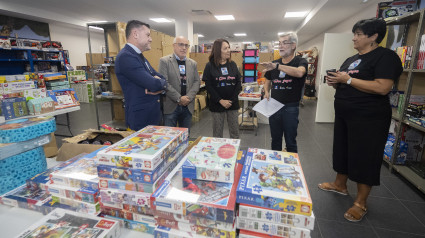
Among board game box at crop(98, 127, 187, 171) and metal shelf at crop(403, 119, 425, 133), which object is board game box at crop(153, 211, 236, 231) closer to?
board game box at crop(98, 127, 187, 171)

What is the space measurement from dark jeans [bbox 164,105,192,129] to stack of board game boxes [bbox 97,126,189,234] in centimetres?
172

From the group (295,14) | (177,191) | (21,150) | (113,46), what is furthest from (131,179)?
(295,14)

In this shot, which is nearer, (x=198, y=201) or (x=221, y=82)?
(x=198, y=201)

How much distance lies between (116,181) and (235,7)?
22.7 feet

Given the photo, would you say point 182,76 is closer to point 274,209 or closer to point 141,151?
point 141,151

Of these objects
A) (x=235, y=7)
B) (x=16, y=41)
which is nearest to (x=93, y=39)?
(x=16, y=41)

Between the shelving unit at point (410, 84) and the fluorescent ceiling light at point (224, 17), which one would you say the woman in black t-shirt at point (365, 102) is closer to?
the shelving unit at point (410, 84)

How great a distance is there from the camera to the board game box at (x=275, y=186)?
2.29ft

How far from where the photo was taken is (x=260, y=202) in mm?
719

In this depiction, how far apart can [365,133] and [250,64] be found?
4.64 metres

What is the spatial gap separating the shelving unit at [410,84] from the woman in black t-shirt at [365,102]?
1.03 metres

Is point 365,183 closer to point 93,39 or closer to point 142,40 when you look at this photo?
point 142,40

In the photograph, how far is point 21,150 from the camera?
3.57ft

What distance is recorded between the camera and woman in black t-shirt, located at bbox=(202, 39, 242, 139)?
260cm
